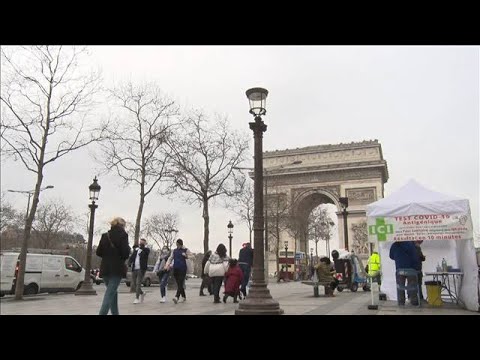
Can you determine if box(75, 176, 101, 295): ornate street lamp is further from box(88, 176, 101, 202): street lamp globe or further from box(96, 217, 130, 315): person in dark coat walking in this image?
box(96, 217, 130, 315): person in dark coat walking

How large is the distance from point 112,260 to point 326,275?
350 inches

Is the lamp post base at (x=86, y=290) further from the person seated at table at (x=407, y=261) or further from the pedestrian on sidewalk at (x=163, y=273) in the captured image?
the person seated at table at (x=407, y=261)

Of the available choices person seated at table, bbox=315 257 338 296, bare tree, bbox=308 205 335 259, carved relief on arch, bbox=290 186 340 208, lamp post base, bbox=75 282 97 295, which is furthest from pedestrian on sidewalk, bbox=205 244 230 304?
bare tree, bbox=308 205 335 259

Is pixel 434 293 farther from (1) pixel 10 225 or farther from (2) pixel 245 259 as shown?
(1) pixel 10 225

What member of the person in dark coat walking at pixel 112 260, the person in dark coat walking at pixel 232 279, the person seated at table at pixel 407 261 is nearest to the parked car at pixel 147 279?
the person in dark coat walking at pixel 232 279

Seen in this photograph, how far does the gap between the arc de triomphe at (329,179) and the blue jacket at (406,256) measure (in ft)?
127

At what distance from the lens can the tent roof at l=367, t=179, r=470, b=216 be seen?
1058 cm

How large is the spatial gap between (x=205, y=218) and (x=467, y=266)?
1492 cm

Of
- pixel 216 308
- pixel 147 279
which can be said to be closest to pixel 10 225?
pixel 147 279

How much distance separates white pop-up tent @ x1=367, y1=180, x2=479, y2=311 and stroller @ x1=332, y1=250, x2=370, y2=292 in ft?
22.8

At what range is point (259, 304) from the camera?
9352 mm

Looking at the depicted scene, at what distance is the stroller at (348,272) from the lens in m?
18.4

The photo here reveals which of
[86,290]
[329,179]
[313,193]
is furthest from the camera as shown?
[313,193]
